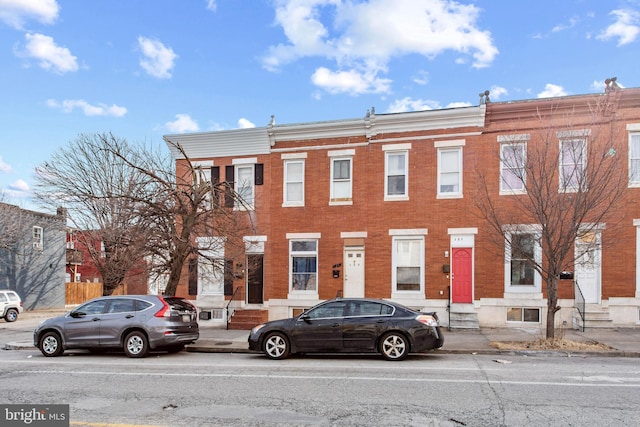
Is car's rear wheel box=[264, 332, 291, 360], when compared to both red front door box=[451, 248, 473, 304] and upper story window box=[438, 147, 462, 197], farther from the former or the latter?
upper story window box=[438, 147, 462, 197]

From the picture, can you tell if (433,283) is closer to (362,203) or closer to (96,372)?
(362,203)

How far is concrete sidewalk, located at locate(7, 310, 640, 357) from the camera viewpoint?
12039 millimetres

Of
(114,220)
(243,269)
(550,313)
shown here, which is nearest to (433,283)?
(550,313)

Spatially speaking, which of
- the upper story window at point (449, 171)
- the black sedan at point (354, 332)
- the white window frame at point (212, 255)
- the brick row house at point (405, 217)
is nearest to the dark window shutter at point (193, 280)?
the brick row house at point (405, 217)

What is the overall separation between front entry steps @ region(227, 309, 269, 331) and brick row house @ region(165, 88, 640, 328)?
2.7 inches

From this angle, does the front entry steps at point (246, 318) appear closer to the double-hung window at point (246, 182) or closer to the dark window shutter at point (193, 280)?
the dark window shutter at point (193, 280)

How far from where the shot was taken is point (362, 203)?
18.7 meters

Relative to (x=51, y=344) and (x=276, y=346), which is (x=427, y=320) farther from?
(x=51, y=344)

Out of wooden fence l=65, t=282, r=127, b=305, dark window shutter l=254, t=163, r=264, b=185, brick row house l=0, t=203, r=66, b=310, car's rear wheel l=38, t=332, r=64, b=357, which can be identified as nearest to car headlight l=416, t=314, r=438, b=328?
car's rear wheel l=38, t=332, r=64, b=357

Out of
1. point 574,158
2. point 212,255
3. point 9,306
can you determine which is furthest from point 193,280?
point 574,158

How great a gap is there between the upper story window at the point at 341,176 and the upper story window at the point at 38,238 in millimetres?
22551

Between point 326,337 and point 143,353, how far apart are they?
175 inches

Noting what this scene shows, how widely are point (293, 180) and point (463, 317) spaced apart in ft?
26.2

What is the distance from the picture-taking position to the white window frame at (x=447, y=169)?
17.7 meters
